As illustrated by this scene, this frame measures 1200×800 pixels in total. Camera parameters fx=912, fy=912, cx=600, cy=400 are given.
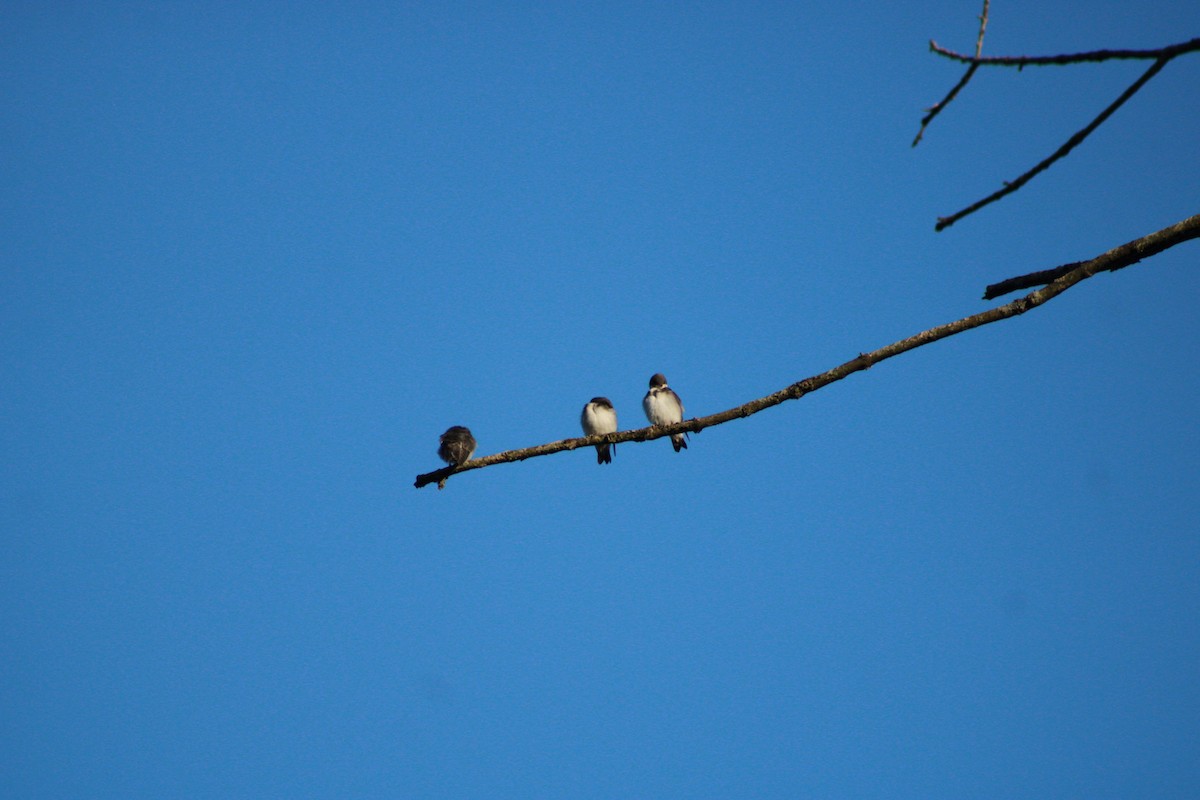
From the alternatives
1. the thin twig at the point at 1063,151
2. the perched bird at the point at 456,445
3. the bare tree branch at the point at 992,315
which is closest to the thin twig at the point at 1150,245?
the bare tree branch at the point at 992,315

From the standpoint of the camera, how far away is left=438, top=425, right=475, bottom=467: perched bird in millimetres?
15109

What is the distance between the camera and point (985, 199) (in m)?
2.04

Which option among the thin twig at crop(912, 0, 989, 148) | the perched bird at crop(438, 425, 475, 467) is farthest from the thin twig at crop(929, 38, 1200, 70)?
the perched bird at crop(438, 425, 475, 467)

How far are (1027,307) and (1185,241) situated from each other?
1.46ft

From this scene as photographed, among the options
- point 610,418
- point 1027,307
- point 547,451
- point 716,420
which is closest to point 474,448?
point 610,418

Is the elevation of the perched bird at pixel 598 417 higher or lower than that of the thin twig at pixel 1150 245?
higher

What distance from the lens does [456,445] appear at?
15328mm

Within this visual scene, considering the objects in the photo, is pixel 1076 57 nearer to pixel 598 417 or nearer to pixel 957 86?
pixel 957 86

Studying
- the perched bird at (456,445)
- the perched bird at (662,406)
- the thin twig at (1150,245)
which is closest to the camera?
the thin twig at (1150,245)

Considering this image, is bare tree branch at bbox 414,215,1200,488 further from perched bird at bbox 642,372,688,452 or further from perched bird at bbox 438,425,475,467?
perched bird at bbox 642,372,688,452

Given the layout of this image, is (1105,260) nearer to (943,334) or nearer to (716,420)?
(943,334)

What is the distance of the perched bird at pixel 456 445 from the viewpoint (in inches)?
595

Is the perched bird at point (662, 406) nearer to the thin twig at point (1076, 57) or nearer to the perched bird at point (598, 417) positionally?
the perched bird at point (598, 417)

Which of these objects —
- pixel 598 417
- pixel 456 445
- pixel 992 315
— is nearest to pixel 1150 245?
pixel 992 315
